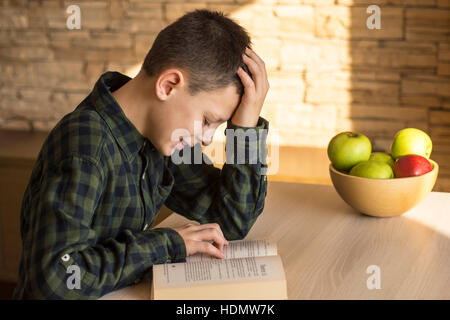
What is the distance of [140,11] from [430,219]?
1.71 metres

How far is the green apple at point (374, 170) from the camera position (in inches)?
51.8

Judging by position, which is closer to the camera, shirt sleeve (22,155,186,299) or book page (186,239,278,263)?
shirt sleeve (22,155,186,299)

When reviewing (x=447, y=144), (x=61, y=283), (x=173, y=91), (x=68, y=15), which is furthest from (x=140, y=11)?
(x=61, y=283)

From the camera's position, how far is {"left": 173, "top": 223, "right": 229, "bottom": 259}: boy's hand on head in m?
1.09

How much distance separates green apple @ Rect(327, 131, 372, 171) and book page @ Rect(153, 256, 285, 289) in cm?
44

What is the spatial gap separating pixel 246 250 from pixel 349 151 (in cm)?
39

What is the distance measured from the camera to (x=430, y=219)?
135 centimetres

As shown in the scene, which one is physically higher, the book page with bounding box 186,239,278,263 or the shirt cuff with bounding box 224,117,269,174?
the shirt cuff with bounding box 224,117,269,174

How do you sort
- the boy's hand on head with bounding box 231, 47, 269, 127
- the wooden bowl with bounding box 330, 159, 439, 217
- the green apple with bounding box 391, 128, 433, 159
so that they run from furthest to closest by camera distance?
1. the green apple with bounding box 391, 128, 433, 159
2. the wooden bowl with bounding box 330, 159, 439, 217
3. the boy's hand on head with bounding box 231, 47, 269, 127
